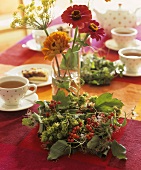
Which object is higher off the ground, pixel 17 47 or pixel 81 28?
pixel 81 28

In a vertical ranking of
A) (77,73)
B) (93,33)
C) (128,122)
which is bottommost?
(128,122)

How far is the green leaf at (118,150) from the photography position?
101 centimetres

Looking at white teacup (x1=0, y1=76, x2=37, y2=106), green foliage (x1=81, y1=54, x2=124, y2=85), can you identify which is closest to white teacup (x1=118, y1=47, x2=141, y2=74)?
green foliage (x1=81, y1=54, x2=124, y2=85)

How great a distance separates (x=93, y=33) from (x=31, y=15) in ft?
0.65

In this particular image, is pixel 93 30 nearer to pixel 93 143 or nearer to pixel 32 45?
pixel 93 143

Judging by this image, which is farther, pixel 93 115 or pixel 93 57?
pixel 93 57

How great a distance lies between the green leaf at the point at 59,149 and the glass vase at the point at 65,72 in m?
0.26

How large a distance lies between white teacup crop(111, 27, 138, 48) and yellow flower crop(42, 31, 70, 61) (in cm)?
78

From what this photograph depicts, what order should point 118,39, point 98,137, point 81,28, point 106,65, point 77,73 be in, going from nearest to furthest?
point 98,137 → point 81,28 → point 77,73 → point 106,65 → point 118,39

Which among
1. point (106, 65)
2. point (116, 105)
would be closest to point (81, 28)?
point (116, 105)

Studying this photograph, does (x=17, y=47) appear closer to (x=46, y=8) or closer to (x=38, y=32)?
(x=38, y=32)

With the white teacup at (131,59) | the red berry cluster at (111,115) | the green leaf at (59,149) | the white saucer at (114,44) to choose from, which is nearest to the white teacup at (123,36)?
the white saucer at (114,44)

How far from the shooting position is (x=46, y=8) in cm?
114

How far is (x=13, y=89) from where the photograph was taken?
1.25m
